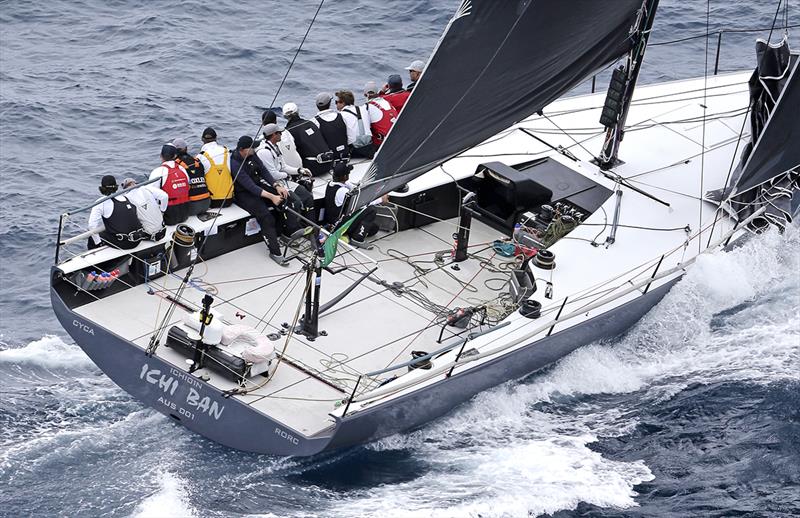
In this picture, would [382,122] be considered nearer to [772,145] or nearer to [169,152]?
[169,152]

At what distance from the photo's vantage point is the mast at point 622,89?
17328 mm

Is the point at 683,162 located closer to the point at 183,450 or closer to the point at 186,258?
the point at 186,258

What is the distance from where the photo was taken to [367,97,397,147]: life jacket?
59.8ft

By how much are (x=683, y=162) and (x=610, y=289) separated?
12.3 feet

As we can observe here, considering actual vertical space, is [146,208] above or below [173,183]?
below

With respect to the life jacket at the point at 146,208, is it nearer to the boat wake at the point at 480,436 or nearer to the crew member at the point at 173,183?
the crew member at the point at 173,183

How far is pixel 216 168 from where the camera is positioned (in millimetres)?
16266

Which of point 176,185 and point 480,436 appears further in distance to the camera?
point 176,185

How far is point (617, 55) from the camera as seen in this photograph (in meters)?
17.3

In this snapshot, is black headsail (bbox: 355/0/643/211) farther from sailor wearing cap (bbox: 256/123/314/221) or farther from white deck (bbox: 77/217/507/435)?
sailor wearing cap (bbox: 256/123/314/221)

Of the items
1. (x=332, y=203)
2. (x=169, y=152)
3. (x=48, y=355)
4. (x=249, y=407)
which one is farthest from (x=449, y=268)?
(x=48, y=355)

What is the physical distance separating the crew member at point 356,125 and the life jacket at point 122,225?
12.0 ft

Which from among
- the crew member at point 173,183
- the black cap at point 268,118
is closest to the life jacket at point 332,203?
the black cap at point 268,118

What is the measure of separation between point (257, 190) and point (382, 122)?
2735 mm
